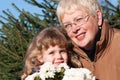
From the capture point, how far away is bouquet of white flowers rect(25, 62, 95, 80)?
284 centimetres

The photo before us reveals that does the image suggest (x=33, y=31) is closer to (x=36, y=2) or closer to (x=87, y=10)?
(x=36, y=2)

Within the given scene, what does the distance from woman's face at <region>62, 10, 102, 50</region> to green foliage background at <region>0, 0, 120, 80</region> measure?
6.31 meters

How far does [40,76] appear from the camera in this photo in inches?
115

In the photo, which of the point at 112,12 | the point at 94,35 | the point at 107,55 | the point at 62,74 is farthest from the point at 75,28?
the point at 112,12

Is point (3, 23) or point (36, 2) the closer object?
point (36, 2)

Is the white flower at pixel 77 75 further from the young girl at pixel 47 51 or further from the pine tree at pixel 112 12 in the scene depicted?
the pine tree at pixel 112 12

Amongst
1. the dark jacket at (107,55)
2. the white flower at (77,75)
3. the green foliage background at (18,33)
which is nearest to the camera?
the white flower at (77,75)

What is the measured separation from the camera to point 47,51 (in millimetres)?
3672

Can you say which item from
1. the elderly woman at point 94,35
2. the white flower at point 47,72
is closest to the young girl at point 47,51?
the elderly woman at point 94,35

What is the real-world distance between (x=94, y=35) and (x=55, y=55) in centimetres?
42

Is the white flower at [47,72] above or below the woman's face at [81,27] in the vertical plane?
below

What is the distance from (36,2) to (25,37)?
1.10 m

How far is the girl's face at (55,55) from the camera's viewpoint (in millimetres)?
3586

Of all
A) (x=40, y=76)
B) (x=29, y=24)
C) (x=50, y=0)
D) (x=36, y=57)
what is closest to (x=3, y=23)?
(x=29, y=24)
